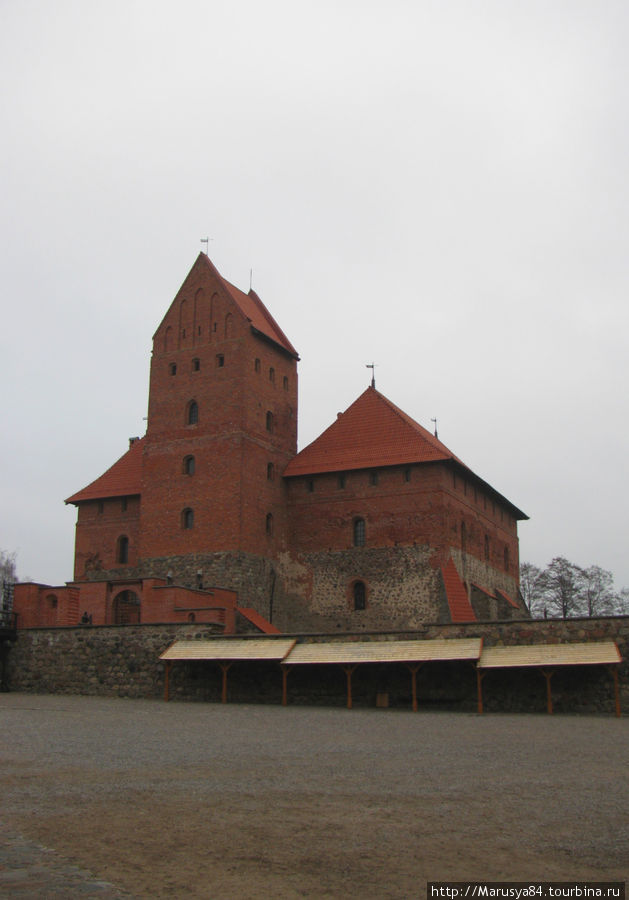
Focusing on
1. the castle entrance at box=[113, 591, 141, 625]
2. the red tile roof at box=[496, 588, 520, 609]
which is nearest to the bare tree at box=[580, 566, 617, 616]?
the red tile roof at box=[496, 588, 520, 609]

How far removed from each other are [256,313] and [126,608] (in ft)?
46.9

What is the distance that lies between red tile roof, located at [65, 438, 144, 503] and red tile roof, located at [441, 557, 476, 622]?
1385cm

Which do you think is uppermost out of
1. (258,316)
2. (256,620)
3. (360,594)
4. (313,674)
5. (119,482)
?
(258,316)

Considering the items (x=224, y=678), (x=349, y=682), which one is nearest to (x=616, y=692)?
(x=349, y=682)

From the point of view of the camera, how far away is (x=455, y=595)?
105 feet

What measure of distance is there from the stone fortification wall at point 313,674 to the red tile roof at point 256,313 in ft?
50.7

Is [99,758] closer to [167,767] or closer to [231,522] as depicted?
[167,767]

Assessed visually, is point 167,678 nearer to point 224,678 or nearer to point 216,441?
point 224,678

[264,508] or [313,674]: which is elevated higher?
[264,508]

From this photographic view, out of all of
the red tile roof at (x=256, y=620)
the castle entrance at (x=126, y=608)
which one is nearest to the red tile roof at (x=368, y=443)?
the red tile roof at (x=256, y=620)

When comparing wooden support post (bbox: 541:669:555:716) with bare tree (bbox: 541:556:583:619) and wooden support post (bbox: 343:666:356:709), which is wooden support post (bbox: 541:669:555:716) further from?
bare tree (bbox: 541:556:583:619)

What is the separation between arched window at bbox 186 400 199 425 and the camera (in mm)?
36344

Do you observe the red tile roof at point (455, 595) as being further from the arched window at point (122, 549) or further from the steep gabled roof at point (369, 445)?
the arched window at point (122, 549)

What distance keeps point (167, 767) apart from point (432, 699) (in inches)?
483
